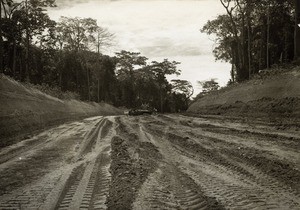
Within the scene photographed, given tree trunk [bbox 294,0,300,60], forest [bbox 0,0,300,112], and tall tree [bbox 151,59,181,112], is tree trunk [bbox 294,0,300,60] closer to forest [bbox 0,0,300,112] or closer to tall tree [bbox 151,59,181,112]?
forest [bbox 0,0,300,112]

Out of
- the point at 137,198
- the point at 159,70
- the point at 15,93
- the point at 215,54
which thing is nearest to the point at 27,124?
the point at 15,93

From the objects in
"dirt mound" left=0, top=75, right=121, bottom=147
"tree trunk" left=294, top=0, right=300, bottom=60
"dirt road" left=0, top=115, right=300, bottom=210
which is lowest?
"dirt road" left=0, top=115, right=300, bottom=210

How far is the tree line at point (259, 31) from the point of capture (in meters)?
31.2

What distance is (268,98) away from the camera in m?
18.2

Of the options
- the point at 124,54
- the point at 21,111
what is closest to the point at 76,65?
the point at 124,54

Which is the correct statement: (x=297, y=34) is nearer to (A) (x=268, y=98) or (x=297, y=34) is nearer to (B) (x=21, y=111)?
(A) (x=268, y=98)

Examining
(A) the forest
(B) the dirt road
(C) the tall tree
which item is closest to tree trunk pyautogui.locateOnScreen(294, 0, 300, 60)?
(A) the forest

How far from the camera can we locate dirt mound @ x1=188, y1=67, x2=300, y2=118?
15.7 meters

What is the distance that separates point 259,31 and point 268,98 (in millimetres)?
22270

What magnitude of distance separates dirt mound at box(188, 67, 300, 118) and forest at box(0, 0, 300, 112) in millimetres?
3812

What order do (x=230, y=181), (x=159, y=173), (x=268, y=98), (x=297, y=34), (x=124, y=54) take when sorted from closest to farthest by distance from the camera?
(x=230, y=181) → (x=159, y=173) → (x=268, y=98) → (x=297, y=34) → (x=124, y=54)

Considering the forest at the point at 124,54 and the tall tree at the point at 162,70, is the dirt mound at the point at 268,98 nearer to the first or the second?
the forest at the point at 124,54

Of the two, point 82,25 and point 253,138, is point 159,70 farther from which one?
point 253,138

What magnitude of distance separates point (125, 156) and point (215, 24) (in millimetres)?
33101
